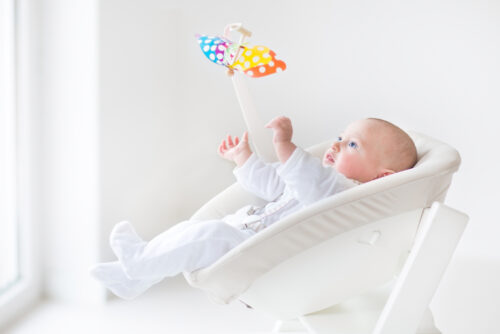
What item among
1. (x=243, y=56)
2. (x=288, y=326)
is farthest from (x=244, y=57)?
(x=288, y=326)

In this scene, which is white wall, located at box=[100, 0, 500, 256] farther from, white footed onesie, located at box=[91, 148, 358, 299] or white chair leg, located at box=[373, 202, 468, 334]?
white chair leg, located at box=[373, 202, 468, 334]

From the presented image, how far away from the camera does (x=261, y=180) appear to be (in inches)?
59.4

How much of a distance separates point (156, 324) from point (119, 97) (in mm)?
709

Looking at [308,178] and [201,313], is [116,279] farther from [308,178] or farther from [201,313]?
[201,313]

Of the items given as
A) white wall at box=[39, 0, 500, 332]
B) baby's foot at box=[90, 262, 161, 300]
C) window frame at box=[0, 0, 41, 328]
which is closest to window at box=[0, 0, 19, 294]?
window frame at box=[0, 0, 41, 328]

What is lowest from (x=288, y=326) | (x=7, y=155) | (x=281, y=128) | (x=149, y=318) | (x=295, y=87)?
(x=149, y=318)

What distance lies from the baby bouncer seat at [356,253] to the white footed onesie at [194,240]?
0.18 ft

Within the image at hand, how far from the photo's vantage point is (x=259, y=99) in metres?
2.04

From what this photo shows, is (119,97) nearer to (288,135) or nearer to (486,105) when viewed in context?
(288,135)

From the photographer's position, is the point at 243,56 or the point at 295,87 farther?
the point at 295,87

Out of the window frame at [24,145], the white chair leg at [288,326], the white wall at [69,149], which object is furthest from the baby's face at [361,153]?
the window frame at [24,145]

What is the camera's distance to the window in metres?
1.65

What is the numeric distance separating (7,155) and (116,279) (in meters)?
0.70

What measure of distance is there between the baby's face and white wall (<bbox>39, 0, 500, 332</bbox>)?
0.59 metres
